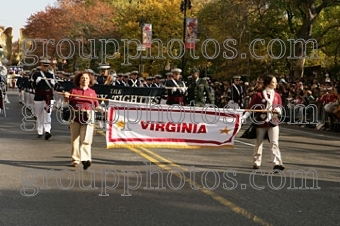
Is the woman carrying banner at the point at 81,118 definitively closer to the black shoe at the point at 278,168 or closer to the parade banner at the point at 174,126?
the parade banner at the point at 174,126

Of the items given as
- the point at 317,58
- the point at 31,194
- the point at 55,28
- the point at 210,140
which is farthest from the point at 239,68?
the point at 31,194

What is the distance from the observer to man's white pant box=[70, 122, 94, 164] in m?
11.0

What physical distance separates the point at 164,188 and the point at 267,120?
3.09 metres

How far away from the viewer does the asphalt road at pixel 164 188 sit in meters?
7.36

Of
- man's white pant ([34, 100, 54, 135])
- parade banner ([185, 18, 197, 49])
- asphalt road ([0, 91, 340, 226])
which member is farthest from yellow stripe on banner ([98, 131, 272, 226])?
parade banner ([185, 18, 197, 49])

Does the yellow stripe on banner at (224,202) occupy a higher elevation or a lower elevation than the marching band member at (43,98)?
lower

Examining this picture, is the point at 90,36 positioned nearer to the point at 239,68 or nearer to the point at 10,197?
the point at 239,68

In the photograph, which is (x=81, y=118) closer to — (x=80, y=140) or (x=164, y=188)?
(x=80, y=140)

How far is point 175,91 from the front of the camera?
61.2ft

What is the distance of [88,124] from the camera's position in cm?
1115

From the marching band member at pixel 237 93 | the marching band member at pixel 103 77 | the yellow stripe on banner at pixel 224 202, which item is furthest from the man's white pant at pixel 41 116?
the marching band member at pixel 237 93

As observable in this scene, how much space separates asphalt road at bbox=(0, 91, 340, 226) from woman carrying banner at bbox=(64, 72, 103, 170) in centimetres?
36

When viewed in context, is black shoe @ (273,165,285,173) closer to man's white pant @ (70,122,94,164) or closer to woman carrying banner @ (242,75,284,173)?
woman carrying banner @ (242,75,284,173)

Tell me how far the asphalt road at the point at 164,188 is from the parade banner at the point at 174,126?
1.15 feet
